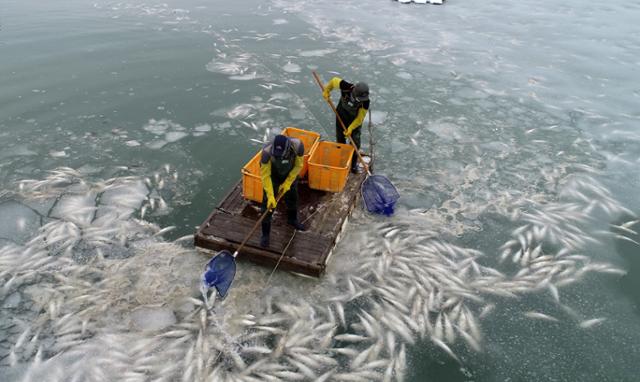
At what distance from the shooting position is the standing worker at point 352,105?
789cm

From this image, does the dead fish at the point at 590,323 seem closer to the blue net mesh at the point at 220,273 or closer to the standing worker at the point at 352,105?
the standing worker at the point at 352,105

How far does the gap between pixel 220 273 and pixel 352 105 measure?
4.05 m

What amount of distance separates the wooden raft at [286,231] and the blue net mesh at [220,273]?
2.02ft

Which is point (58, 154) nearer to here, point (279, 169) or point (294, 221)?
point (294, 221)

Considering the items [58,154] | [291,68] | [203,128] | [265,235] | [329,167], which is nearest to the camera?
[265,235]

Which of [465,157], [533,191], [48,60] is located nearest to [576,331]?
[533,191]

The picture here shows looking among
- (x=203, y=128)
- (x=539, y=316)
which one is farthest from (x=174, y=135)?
(x=539, y=316)

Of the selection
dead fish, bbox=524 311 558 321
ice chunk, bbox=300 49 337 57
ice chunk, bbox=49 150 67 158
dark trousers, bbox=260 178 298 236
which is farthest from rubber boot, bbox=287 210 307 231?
ice chunk, bbox=300 49 337 57

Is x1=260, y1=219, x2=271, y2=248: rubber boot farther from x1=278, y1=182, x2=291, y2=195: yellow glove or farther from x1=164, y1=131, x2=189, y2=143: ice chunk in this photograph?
x1=164, y1=131, x2=189, y2=143: ice chunk

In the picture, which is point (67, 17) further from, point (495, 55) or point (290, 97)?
point (495, 55)

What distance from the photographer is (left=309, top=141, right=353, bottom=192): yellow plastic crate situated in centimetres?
780

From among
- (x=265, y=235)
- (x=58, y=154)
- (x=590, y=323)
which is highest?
(x=265, y=235)

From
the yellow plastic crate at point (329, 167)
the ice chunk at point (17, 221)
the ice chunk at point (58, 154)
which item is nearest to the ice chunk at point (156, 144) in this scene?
the ice chunk at point (58, 154)

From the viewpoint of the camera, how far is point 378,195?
827 centimetres
